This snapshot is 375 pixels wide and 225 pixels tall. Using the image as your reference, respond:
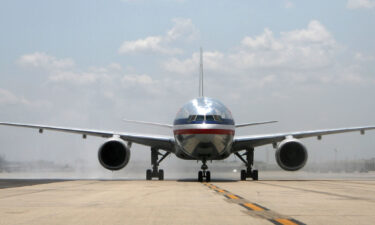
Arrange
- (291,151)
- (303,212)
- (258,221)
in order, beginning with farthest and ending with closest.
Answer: (291,151) → (303,212) → (258,221)

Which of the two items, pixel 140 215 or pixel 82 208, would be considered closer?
pixel 140 215

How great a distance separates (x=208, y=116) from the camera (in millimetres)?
22906

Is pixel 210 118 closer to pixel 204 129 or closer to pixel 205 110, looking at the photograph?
pixel 205 110

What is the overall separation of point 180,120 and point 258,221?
53.9 ft

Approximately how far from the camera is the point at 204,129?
22547 mm

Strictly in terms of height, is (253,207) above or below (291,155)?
below

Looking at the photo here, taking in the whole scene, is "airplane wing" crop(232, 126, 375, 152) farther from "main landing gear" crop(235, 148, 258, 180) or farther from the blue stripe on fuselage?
the blue stripe on fuselage

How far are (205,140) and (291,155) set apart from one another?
4.66 metres

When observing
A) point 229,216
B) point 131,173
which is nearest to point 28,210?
point 229,216

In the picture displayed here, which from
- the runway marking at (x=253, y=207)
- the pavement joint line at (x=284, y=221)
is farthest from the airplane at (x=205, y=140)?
the pavement joint line at (x=284, y=221)

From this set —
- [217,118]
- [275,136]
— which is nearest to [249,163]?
[275,136]

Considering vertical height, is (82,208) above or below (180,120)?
below

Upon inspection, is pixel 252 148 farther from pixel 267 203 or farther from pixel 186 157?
pixel 267 203

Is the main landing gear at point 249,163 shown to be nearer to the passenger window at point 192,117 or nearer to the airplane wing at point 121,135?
the airplane wing at point 121,135
